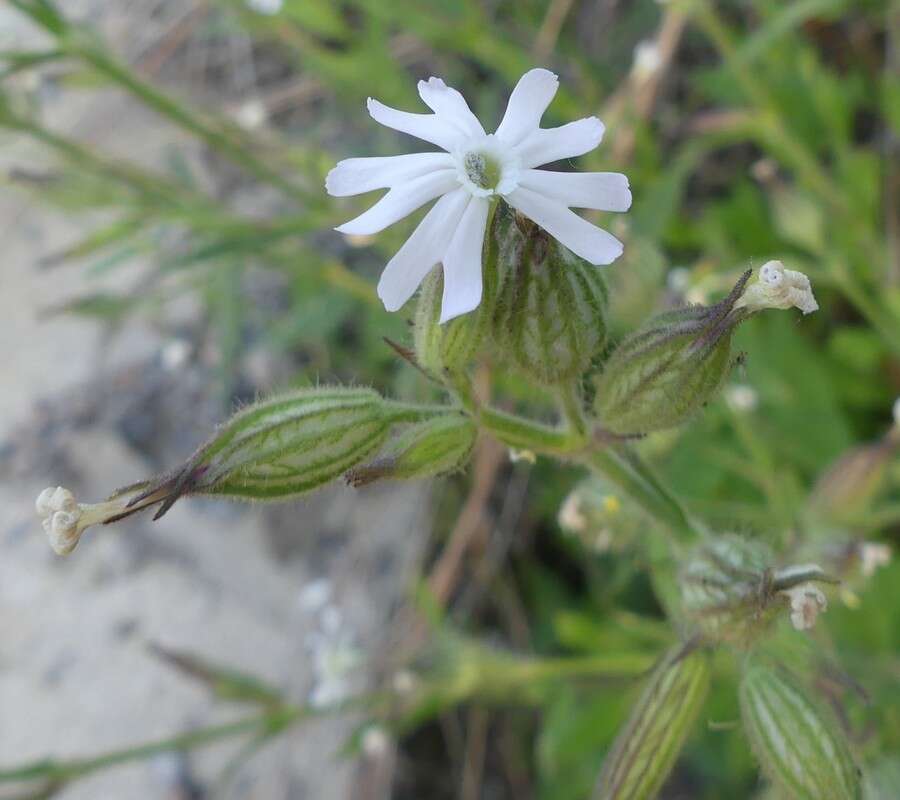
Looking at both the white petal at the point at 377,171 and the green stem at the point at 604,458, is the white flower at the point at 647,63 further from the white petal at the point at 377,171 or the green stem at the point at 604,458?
the white petal at the point at 377,171

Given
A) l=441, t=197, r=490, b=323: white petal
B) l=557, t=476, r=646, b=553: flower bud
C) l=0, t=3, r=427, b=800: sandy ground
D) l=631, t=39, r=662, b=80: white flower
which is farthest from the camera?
l=0, t=3, r=427, b=800: sandy ground

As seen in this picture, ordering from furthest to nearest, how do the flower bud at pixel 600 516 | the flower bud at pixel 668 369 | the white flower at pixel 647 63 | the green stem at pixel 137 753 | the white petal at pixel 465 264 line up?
the white flower at pixel 647 63, the green stem at pixel 137 753, the flower bud at pixel 600 516, the flower bud at pixel 668 369, the white petal at pixel 465 264

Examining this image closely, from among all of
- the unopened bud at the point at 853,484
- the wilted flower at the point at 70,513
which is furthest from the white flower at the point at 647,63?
the wilted flower at the point at 70,513

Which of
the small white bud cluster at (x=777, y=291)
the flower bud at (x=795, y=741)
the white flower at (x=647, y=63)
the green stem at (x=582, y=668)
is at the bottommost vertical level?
the flower bud at (x=795, y=741)

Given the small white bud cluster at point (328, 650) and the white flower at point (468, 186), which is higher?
the white flower at point (468, 186)

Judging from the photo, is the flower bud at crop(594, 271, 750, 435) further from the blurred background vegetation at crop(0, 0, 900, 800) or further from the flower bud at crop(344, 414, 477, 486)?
the blurred background vegetation at crop(0, 0, 900, 800)

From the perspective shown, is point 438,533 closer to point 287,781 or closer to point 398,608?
point 398,608

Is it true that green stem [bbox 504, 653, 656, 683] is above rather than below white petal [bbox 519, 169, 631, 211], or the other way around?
below

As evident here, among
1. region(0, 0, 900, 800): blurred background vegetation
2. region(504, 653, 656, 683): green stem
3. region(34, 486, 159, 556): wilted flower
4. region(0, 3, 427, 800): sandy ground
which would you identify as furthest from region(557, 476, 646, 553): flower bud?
region(0, 3, 427, 800): sandy ground
